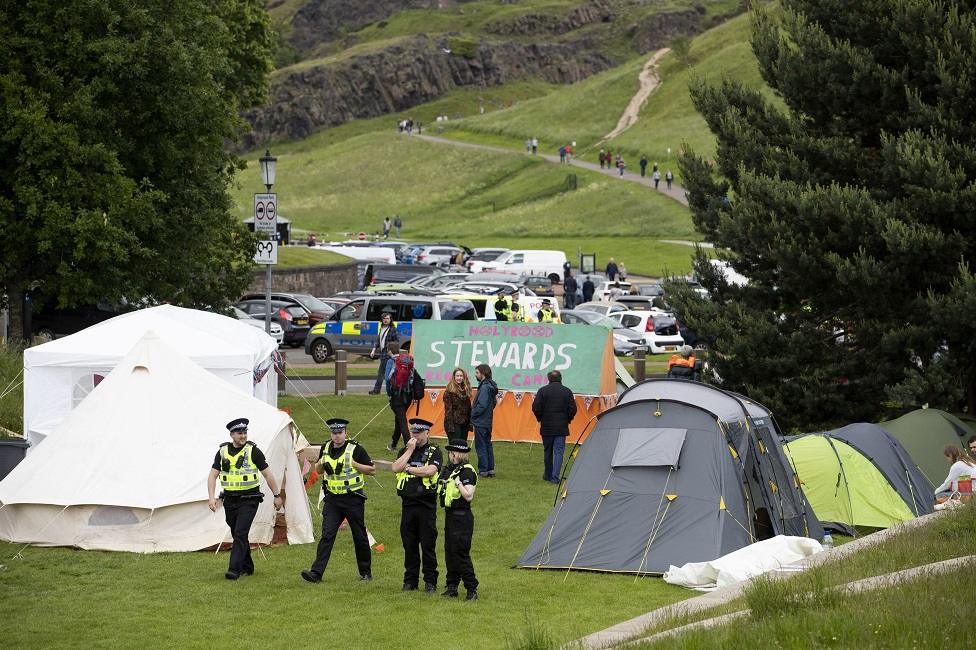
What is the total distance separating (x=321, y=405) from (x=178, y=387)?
452 inches

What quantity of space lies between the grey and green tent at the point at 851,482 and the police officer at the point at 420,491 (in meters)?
6.29

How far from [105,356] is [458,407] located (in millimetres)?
5120

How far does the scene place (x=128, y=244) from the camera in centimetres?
2712

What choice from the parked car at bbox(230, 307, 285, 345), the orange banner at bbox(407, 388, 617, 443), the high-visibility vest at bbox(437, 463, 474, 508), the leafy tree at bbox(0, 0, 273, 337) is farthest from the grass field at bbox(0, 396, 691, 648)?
the parked car at bbox(230, 307, 285, 345)

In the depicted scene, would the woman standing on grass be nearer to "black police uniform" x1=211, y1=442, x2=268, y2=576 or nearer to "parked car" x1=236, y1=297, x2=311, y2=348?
"black police uniform" x1=211, y1=442, x2=268, y2=576

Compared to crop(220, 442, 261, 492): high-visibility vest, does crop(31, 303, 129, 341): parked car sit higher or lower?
lower

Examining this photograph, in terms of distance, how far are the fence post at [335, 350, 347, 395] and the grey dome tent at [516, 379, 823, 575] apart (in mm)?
14823

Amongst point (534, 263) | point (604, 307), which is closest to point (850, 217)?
point (604, 307)

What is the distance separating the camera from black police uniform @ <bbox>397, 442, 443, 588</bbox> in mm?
12891

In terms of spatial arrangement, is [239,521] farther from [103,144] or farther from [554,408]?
[103,144]

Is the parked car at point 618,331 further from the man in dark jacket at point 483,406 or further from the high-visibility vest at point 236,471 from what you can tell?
the high-visibility vest at point 236,471

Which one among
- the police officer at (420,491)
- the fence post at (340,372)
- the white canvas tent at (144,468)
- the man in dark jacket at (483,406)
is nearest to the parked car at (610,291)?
the fence post at (340,372)

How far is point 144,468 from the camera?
15.8 metres

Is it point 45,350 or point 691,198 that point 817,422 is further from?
point 45,350
